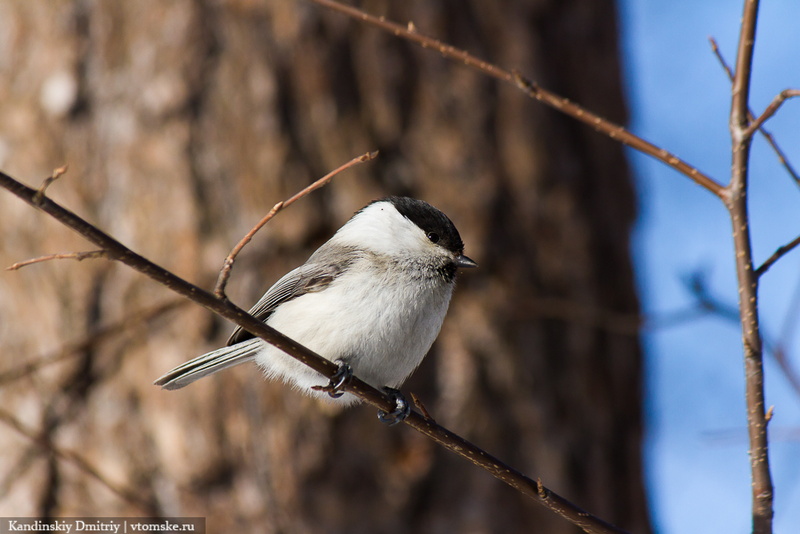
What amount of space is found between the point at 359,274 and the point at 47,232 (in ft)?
5.49

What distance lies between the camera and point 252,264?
10.7 ft

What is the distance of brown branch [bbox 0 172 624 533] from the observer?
4.04ft

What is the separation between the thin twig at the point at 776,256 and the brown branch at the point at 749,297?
2cm

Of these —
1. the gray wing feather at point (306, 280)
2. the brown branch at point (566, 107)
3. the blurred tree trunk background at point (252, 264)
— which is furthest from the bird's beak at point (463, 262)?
the blurred tree trunk background at point (252, 264)

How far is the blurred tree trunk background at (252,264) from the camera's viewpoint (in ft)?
10.3

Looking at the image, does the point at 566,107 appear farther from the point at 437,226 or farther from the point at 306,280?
the point at 306,280

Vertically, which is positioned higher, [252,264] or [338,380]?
[252,264]

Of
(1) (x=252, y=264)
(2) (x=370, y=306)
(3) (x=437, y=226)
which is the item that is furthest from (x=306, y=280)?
(1) (x=252, y=264)

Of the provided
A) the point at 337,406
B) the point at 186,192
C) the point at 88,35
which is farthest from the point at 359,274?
the point at 88,35

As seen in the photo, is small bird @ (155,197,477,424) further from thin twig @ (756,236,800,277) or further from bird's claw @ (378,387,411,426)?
thin twig @ (756,236,800,277)

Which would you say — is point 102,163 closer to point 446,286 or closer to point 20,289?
point 20,289

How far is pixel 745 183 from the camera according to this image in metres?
1.45

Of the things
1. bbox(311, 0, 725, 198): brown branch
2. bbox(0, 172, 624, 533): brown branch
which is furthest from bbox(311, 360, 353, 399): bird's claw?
bbox(311, 0, 725, 198): brown branch

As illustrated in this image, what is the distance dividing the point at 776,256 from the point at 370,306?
1.09m
